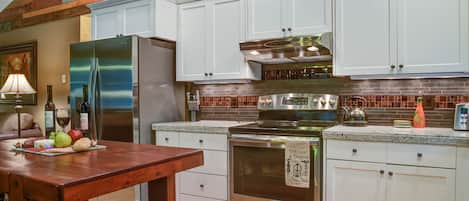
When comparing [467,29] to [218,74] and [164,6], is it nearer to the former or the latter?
[218,74]

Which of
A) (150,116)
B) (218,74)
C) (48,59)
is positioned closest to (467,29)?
(218,74)

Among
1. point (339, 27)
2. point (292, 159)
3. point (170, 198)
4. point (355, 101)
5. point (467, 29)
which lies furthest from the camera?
point (355, 101)

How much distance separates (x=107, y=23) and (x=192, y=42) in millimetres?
1007

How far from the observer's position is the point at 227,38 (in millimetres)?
3352

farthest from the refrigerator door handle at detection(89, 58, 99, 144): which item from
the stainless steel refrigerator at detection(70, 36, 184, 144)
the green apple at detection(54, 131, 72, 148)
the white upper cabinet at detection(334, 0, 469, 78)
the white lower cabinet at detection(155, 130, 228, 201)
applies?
the white upper cabinet at detection(334, 0, 469, 78)

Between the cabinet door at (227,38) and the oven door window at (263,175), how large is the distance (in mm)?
833

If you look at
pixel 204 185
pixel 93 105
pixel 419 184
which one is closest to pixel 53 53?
pixel 93 105

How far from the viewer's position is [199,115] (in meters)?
3.89

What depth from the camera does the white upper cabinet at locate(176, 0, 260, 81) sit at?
3.29 metres

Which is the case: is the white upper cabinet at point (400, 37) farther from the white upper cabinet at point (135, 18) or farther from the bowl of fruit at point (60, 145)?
the bowl of fruit at point (60, 145)

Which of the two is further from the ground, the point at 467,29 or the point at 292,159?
the point at 467,29

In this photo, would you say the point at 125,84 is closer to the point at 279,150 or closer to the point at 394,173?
the point at 279,150

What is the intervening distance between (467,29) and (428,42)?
0.25m

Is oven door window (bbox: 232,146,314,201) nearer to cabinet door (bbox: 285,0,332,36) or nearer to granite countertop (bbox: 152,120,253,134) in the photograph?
granite countertop (bbox: 152,120,253,134)
